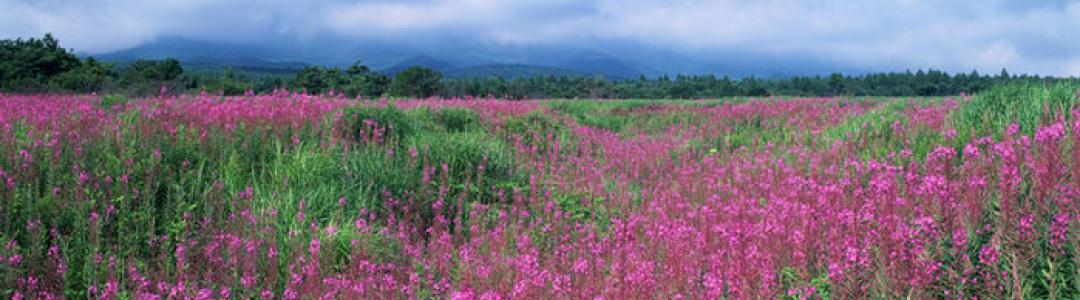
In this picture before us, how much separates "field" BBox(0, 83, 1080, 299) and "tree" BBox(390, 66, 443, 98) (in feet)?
99.6

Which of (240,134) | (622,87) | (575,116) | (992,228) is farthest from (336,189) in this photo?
(622,87)

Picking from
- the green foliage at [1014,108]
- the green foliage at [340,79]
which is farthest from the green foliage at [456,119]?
the green foliage at [340,79]

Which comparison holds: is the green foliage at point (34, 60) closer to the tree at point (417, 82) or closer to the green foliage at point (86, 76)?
the green foliage at point (86, 76)

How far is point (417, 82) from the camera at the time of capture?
1594 inches

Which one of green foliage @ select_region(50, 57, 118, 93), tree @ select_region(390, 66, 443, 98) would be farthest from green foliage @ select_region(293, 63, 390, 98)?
green foliage @ select_region(50, 57, 118, 93)

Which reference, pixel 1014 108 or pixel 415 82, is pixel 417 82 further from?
pixel 1014 108

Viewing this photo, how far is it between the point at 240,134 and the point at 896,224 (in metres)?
6.13

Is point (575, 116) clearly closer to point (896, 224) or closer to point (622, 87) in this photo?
point (896, 224)

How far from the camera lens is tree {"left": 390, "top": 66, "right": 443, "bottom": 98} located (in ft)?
130

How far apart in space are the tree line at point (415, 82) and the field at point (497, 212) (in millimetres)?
22712

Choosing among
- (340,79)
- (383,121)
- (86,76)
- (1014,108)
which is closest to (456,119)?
(383,121)

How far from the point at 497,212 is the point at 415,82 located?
35.5 meters

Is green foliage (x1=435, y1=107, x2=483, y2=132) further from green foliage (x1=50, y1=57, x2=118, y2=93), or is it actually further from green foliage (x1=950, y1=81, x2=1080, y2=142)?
green foliage (x1=50, y1=57, x2=118, y2=93)

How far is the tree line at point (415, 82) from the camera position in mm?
36062
